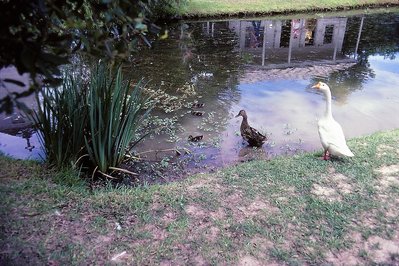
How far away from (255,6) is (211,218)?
568 inches

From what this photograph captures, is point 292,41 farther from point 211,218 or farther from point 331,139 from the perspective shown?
point 211,218

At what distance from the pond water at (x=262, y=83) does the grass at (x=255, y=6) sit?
2.33 ft

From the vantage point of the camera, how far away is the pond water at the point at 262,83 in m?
6.07

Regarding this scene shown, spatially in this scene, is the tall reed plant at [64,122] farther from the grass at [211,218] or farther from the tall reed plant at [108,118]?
the grass at [211,218]

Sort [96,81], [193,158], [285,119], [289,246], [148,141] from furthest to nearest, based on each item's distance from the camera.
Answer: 1. [285,119]
2. [148,141]
3. [193,158]
4. [96,81]
5. [289,246]

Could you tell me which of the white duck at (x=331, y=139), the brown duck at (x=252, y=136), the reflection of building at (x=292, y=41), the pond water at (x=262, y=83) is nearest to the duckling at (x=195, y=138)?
→ the pond water at (x=262, y=83)

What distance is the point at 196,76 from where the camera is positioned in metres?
9.21

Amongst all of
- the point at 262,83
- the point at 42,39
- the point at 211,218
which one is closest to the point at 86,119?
the point at 211,218

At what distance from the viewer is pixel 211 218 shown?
347 centimetres

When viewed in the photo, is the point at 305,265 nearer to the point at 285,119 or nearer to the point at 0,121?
the point at 285,119

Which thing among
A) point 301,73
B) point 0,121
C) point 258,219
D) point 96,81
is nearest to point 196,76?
point 301,73

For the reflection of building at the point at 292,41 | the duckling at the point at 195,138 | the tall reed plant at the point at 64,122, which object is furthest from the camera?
the reflection of building at the point at 292,41

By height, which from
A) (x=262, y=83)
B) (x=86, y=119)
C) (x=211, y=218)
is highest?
(x=86, y=119)

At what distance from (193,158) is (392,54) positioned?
30.5ft
